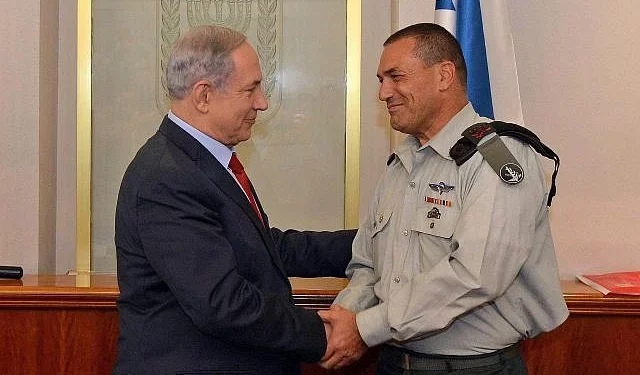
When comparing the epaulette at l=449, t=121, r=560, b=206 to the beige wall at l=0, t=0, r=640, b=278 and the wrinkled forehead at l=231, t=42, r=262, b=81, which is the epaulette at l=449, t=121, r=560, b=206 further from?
the beige wall at l=0, t=0, r=640, b=278

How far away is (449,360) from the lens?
231 cm

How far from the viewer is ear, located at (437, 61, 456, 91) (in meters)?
2.42

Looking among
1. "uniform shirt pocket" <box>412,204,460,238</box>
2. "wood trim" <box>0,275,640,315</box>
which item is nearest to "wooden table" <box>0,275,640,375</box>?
"wood trim" <box>0,275,640,315</box>

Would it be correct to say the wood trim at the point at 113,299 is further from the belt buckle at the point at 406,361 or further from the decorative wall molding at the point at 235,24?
the decorative wall molding at the point at 235,24

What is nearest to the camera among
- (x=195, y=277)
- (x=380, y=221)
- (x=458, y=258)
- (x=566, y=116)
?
(x=195, y=277)

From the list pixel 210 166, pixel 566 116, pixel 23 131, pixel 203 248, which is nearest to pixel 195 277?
pixel 203 248

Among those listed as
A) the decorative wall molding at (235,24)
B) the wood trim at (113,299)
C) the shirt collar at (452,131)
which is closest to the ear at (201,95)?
the shirt collar at (452,131)

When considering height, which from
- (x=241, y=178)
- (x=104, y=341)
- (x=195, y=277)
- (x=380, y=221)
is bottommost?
(x=104, y=341)

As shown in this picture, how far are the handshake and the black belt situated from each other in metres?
0.12

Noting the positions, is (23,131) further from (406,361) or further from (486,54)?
(406,361)

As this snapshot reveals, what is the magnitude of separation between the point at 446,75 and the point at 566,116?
117 centimetres

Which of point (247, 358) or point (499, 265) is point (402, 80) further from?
point (247, 358)

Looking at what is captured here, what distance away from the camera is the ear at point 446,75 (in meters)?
2.42

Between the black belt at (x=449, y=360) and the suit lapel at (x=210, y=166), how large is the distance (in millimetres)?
490
